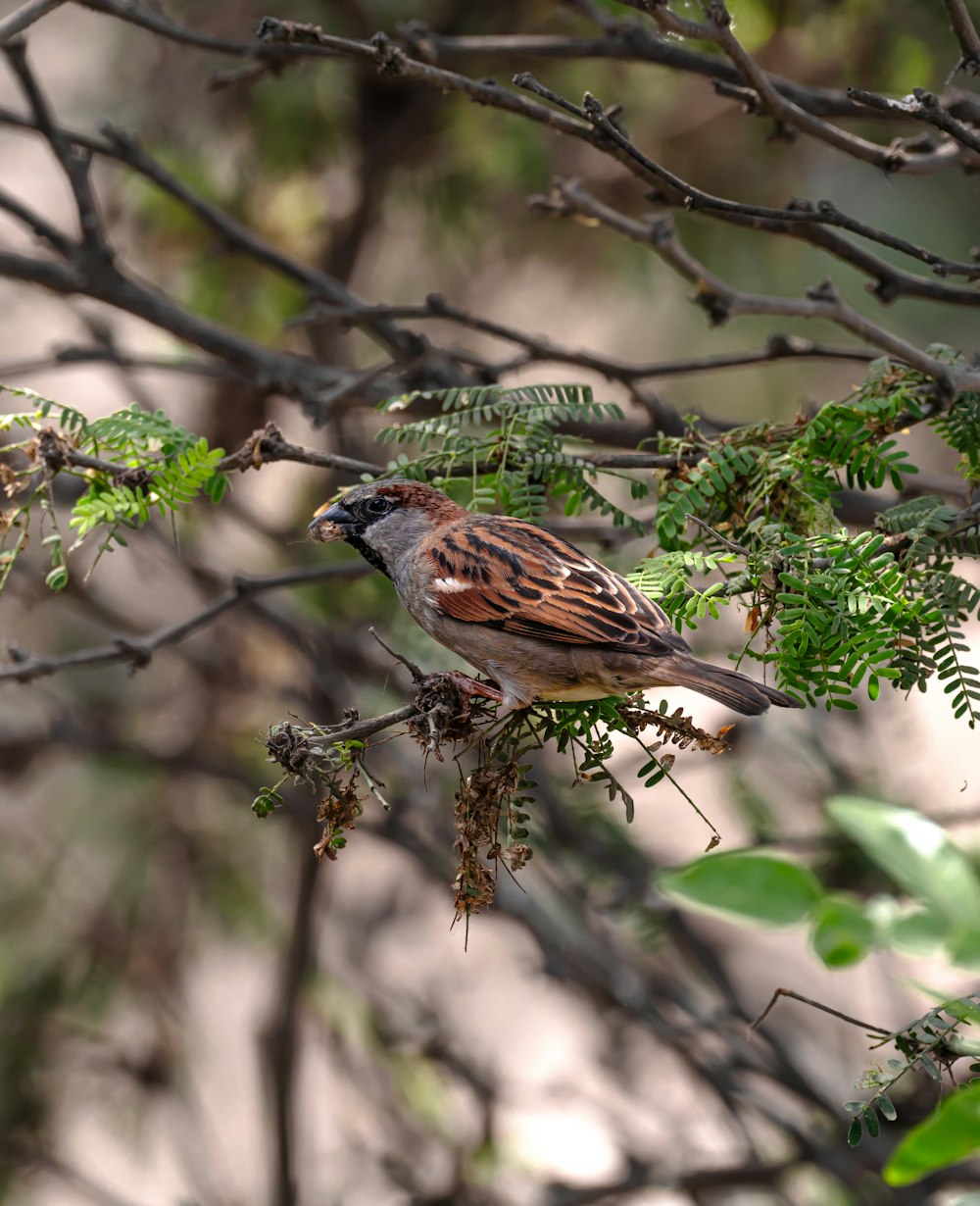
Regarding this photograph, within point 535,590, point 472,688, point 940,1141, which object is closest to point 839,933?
point 940,1141

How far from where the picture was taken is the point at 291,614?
254 inches

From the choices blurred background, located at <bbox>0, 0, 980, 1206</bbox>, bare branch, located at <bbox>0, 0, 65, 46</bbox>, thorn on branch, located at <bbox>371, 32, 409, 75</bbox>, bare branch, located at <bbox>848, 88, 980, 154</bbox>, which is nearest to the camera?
bare branch, located at <bbox>848, 88, 980, 154</bbox>

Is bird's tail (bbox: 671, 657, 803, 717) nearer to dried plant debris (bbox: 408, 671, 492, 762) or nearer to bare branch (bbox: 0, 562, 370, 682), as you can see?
→ dried plant debris (bbox: 408, 671, 492, 762)

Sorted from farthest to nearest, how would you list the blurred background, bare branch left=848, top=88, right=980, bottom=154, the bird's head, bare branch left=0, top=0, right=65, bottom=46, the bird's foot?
1. the blurred background
2. the bird's head
3. bare branch left=0, top=0, right=65, bottom=46
4. the bird's foot
5. bare branch left=848, top=88, right=980, bottom=154

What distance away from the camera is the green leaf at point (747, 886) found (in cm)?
114

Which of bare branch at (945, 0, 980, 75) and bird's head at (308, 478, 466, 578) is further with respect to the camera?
bird's head at (308, 478, 466, 578)

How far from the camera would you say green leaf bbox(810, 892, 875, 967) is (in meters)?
1.14

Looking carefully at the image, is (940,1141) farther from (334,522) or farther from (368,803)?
(368,803)

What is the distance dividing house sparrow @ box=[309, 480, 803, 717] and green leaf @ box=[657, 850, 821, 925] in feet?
5.07

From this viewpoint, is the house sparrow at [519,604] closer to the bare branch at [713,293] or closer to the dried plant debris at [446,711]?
the dried plant debris at [446,711]

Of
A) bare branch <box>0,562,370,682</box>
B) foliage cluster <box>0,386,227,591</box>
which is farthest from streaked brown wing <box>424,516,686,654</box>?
foliage cluster <box>0,386,227,591</box>

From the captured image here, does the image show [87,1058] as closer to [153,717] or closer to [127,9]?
[153,717]

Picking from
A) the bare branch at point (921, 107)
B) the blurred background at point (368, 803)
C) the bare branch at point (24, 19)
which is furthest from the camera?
the blurred background at point (368, 803)

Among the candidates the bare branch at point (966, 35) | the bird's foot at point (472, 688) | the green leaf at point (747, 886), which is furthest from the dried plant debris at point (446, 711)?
the bare branch at point (966, 35)
